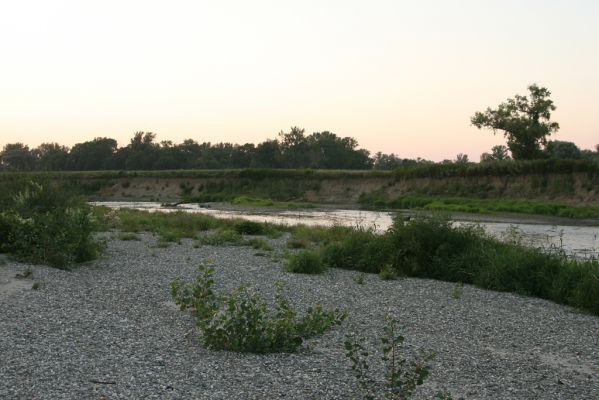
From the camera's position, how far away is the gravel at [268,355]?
26.3 feet

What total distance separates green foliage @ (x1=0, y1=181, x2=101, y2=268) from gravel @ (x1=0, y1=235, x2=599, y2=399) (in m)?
0.91

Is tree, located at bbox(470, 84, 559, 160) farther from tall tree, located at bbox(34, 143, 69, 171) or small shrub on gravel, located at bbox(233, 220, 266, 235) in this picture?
tall tree, located at bbox(34, 143, 69, 171)

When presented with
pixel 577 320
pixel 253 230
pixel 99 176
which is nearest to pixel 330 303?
pixel 577 320

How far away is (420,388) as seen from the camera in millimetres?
8266

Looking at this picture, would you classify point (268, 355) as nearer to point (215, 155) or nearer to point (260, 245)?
point (260, 245)

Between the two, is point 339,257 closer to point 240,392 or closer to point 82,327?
point 82,327

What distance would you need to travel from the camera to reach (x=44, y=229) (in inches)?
700

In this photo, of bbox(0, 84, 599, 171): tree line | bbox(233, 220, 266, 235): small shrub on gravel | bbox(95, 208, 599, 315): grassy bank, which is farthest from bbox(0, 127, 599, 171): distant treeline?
bbox(95, 208, 599, 315): grassy bank

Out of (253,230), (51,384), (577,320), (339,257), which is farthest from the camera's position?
(253,230)

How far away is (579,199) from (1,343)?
50312 millimetres

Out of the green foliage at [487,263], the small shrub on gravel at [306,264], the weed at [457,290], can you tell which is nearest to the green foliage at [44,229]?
the small shrub on gravel at [306,264]

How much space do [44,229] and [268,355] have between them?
36.1 feet

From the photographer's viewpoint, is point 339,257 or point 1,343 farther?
point 339,257

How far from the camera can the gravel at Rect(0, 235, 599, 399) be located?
8.01m
